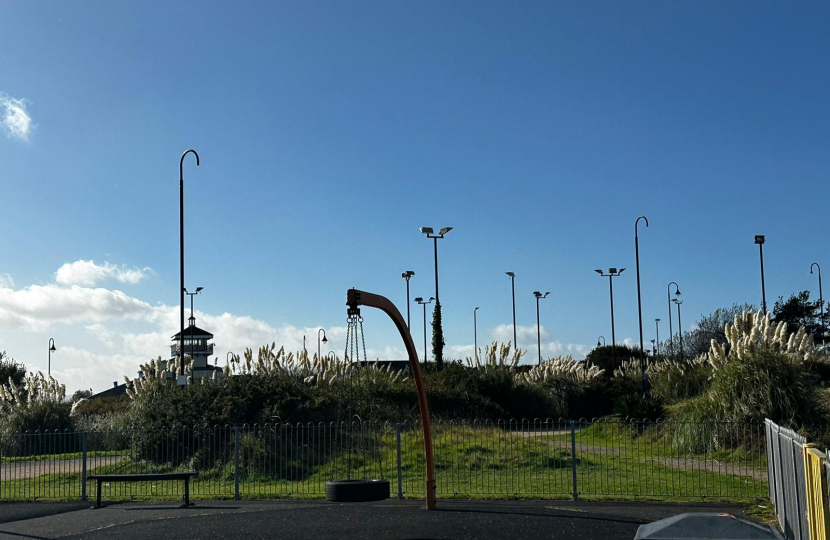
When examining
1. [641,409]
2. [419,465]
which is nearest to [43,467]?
[419,465]

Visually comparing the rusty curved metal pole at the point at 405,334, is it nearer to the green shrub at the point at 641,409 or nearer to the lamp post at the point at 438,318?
the green shrub at the point at 641,409

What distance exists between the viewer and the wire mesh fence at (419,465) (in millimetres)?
16750

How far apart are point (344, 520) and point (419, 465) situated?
748cm

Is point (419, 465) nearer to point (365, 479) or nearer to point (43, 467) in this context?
point (365, 479)

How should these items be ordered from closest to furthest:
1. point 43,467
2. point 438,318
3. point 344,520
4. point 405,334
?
1. point 344,520
2. point 405,334
3. point 43,467
4. point 438,318

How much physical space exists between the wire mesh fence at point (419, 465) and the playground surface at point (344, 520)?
51.3 inches

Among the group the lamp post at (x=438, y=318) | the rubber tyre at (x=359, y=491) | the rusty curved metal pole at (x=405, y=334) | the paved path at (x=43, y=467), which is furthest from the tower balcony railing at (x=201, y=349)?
the rubber tyre at (x=359, y=491)

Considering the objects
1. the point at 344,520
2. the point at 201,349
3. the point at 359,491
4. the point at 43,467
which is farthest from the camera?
the point at 201,349

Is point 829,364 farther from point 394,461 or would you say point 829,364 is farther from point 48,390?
point 48,390

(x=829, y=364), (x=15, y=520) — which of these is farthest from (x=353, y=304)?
(x=829, y=364)

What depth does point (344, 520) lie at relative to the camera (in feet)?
42.5

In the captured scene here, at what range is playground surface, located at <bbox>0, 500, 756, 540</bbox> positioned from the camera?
38.8 ft

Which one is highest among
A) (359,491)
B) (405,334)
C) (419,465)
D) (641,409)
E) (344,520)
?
(405,334)

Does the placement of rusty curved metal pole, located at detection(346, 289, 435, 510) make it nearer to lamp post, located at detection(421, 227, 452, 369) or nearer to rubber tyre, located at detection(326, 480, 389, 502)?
rubber tyre, located at detection(326, 480, 389, 502)
